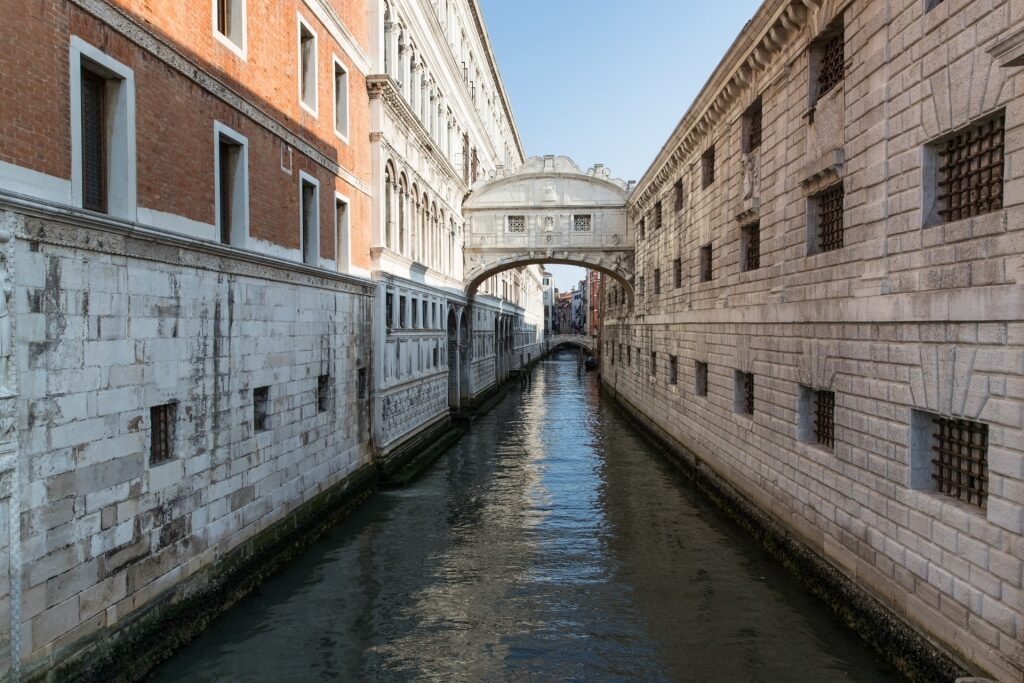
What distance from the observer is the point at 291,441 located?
34.7 feet

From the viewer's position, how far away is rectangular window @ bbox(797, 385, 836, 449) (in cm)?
899

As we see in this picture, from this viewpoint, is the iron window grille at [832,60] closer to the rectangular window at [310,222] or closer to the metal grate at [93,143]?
the rectangular window at [310,222]

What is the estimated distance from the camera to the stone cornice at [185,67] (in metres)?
6.51

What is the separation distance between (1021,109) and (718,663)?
5585 millimetres

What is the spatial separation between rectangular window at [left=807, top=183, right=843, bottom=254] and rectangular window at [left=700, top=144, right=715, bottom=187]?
601cm

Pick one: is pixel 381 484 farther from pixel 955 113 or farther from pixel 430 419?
pixel 955 113

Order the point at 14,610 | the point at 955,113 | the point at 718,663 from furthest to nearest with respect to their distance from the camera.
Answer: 1. the point at 718,663
2. the point at 955,113
3. the point at 14,610

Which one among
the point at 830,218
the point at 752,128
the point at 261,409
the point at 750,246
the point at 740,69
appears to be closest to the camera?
the point at 830,218

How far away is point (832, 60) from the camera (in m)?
9.05

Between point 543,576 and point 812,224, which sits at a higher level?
point 812,224

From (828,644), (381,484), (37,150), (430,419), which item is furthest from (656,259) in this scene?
(37,150)

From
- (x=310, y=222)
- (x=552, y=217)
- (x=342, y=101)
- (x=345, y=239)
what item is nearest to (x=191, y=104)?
(x=310, y=222)

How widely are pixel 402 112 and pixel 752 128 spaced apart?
804 cm

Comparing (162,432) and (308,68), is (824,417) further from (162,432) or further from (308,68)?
(308,68)
